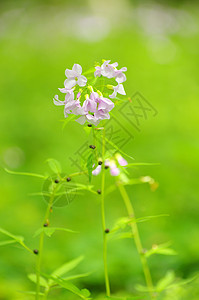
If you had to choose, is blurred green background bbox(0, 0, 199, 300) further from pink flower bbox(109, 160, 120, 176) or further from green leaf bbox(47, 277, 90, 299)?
green leaf bbox(47, 277, 90, 299)

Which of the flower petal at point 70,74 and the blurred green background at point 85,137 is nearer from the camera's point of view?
the flower petal at point 70,74

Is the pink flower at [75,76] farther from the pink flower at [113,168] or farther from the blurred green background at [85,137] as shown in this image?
the pink flower at [113,168]

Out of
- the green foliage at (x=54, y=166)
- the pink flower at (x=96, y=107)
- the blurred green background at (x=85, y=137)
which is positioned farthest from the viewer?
the blurred green background at (x=85, y=137)

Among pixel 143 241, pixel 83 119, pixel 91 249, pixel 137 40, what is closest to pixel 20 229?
pixel 91 249

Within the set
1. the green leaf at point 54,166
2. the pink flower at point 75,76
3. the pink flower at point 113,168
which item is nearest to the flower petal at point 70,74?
the pink flower at point 75,76

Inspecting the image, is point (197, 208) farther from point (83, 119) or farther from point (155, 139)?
point (83, 119)

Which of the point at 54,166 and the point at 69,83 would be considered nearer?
the point at 69,83

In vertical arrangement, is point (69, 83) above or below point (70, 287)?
above

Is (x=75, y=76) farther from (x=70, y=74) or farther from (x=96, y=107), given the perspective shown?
(x=96, y=107)

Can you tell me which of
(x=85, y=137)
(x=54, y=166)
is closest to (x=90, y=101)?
(x=54, y=166)
